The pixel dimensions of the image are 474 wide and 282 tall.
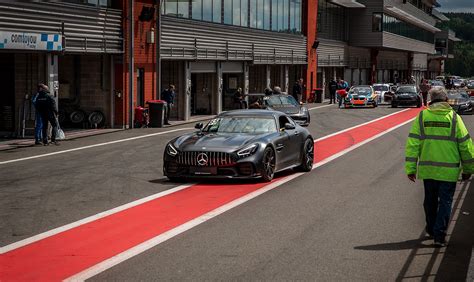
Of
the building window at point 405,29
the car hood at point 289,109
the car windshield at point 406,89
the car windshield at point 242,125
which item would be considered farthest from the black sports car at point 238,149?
the building window at point 405,29

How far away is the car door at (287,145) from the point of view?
52.2 ft

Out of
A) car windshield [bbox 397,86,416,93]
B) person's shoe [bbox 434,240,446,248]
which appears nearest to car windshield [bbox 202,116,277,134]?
person's shoe [bbox 434,240,446,248]

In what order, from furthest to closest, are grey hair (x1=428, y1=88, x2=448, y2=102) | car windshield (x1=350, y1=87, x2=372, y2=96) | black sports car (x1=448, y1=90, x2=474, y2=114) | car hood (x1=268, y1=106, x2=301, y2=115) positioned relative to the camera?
car windshield (x1=350, y1=87, x2=372, y2=96)
black sports car (x1=448, y1=90, x2=474, y2=114)
car hood (x1=268, y1=106, x2=301, y2=115)
grey hair (x1=428, y1=88, x2=448, y2=102)

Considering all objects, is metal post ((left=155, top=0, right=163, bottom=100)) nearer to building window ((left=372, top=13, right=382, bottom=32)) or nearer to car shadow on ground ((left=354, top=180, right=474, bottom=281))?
car shadow on ground ((left=354, top=180, right=474, bottom=281))

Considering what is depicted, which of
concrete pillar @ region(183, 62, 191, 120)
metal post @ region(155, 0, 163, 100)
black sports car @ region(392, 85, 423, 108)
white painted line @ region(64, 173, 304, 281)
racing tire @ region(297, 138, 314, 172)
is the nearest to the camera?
white painted line @ region(64, 173, 304, 281)

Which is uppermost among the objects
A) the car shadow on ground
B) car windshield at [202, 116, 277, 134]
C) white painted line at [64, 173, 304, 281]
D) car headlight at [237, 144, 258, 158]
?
car windshield at [202, 116, 277, 134]

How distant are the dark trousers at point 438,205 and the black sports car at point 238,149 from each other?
5.55 m

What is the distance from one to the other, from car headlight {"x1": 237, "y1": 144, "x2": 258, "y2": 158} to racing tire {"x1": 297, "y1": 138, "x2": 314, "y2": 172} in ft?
7.42

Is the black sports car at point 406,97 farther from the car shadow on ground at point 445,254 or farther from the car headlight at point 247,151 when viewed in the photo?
the car shadow on ground at point 445,254

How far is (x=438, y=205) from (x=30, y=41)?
17.6 metres

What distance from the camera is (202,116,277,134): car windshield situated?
16.1 m

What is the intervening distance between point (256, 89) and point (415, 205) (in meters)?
38.8

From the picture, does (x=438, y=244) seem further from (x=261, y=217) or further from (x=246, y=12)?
(x=246, y=12)

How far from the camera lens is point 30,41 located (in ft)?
81.1
